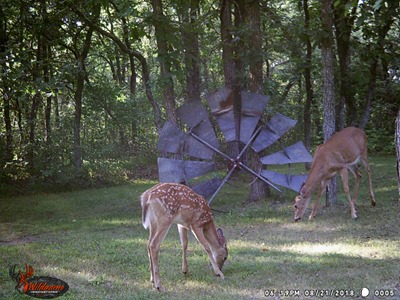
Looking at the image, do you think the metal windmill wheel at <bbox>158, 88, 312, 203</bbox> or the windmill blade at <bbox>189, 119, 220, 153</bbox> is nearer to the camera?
the metal windmill wheel at <bbox>158, 88, 312, 203</bbox>

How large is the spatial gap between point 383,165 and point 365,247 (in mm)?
9989

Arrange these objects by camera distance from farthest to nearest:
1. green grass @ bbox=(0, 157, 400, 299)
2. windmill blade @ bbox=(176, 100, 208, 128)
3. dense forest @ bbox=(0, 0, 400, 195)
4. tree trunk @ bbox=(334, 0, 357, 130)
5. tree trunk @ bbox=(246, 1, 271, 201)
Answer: tree trunk @ bbox=(334, 0, 357, 130) < dense forest @ bbox=(0, 0, 400, 195) < tree trunk @ bbox=(246, 1, 271, 201) < windmill blade @ bbox=(176, 100, 208, 128) < green grass @ bbox=(0, 157, 400, 299)

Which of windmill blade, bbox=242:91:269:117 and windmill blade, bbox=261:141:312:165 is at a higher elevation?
windmill blade, bbox=242:91:269:117

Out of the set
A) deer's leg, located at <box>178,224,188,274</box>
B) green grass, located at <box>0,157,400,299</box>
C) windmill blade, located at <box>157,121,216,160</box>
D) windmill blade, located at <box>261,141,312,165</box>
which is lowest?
green grass, located at <box>0,157,400,299</box>

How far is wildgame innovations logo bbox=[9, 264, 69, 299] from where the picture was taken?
21.6 ft

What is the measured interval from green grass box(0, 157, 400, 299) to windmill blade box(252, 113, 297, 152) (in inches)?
57.5

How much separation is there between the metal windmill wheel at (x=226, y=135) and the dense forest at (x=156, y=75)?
76 cm

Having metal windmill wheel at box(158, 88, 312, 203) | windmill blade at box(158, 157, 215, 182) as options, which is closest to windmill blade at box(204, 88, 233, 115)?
metal windmill wheel at box(158, 88, 312, 203)

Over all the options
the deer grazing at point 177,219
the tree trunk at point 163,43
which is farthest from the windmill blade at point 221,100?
the deer grazing at point 177,219

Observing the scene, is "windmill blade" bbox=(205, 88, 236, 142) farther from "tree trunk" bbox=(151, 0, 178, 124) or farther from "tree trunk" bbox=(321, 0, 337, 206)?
"tree trunk" bbox=(321, 0, 337, 206)

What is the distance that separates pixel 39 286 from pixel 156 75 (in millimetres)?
12759

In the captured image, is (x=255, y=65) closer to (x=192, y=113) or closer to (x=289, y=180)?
(x=192, y=113)

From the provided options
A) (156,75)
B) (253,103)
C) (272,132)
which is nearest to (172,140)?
(253,103)

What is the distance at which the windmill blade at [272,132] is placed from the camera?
13.2 m
